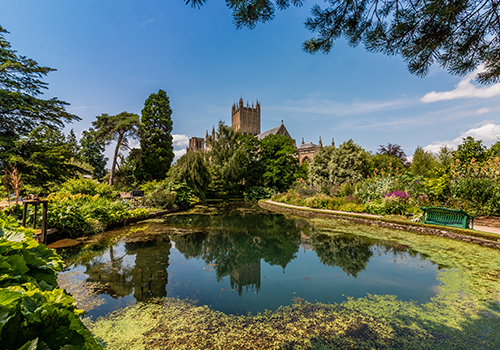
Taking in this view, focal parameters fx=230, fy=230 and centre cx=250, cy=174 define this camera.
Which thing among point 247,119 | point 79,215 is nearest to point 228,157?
point 79,215

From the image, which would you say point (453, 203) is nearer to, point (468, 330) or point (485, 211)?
point (485, 211)

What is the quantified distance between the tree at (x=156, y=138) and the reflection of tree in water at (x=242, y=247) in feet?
49.9

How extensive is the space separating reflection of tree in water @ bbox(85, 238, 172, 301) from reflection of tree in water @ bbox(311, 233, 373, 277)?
3.39m

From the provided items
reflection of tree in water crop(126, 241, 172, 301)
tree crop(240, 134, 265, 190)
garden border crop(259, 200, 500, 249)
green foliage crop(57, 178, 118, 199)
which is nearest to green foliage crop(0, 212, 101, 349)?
reflection of tree in water crop(126, 241, 172, 301)

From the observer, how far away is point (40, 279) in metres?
1.35

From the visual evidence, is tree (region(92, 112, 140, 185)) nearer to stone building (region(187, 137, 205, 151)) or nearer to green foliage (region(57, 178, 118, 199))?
green foliage (region(57, 178, 118, 199))

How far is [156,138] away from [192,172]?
9423mm

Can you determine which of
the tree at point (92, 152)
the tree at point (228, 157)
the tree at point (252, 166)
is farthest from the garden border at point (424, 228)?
the tree at point (92, 152)

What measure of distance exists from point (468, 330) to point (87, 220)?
8300 millimetres

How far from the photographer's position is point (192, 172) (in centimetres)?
1548

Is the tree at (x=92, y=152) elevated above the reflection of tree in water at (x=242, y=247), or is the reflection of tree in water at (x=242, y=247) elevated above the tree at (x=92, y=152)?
the tree at (x=92, y=152)

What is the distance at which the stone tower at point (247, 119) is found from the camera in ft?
172

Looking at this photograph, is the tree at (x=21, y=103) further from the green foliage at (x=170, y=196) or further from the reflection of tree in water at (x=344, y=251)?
the reflection of tree in water at (x=344, y=251)

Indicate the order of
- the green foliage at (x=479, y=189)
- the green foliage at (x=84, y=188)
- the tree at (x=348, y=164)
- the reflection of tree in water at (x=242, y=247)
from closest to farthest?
1. the reflection of tree in water at (x=242, y=247)
2. the green foliage at (x=479, y=189)
3. the green foliage at (x=84, y=188)
4. the tree at (x=348, y=164)
